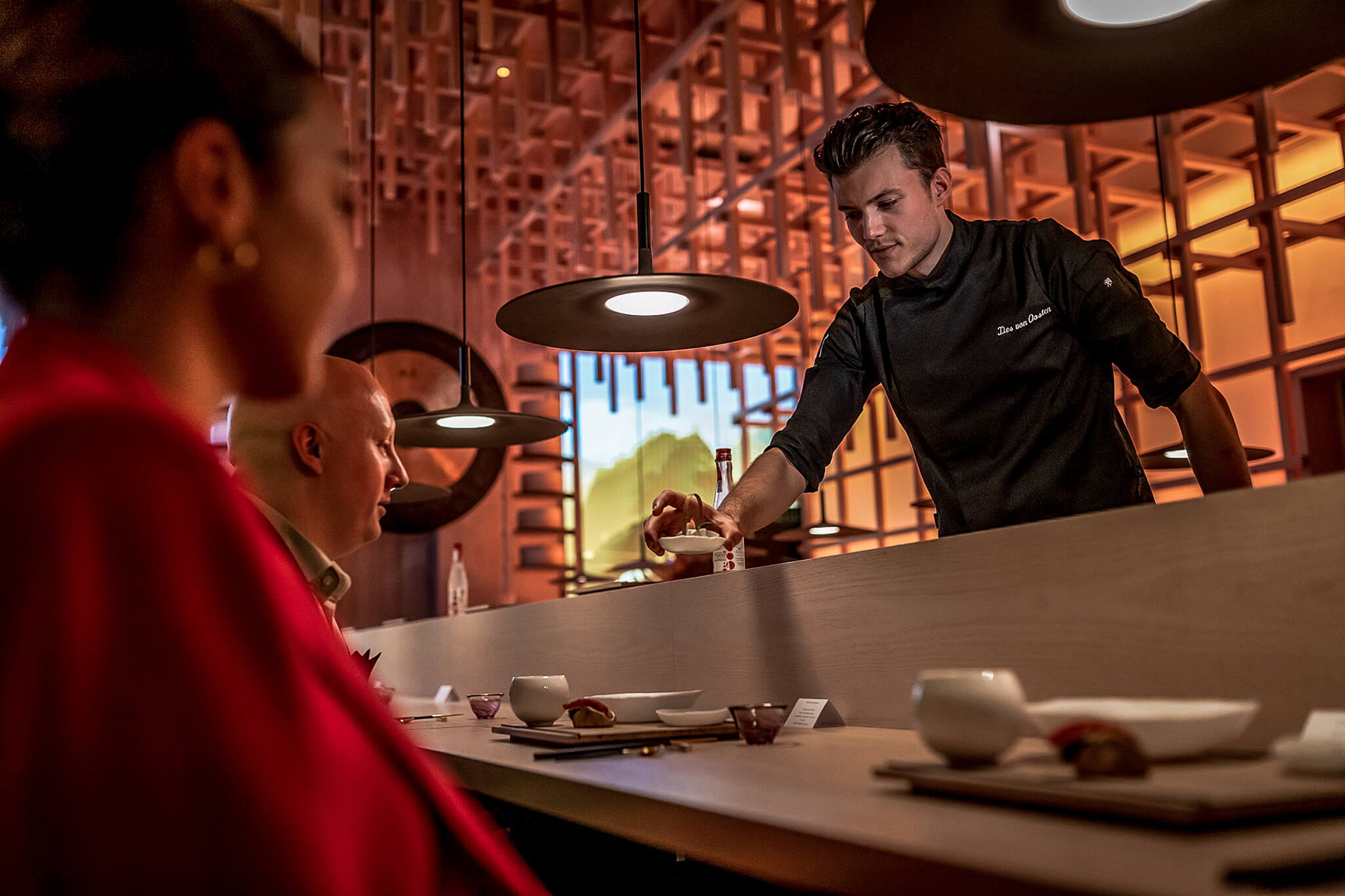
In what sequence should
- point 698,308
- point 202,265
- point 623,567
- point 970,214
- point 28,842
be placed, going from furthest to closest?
1. point 623,567
2. point 970,214
3. point 698,308
4. point 202,265
5. point 28,842

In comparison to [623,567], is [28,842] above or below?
below

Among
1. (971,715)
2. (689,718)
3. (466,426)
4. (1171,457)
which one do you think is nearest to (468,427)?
(466,426)

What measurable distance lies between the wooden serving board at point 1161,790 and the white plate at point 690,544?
0.86 meters

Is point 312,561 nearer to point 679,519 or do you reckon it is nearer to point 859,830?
point 679,519

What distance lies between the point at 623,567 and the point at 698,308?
5.76 meters

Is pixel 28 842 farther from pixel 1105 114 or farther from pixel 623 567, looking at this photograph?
pixel 623 567

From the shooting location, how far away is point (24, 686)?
0.56 meters

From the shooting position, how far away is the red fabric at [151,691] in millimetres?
562

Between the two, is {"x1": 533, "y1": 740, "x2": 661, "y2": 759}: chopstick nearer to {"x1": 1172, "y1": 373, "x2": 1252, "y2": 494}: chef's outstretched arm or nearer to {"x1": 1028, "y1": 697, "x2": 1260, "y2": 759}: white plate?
{"x1": 1028, "y1": 697, "x2": 1260, "y2": 759}: white plate

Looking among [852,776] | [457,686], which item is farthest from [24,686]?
[457,686]

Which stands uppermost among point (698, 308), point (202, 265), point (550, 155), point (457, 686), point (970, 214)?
A: point (550, 155)

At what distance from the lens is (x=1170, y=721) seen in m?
0.86

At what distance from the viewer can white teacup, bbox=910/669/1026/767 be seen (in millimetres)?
902

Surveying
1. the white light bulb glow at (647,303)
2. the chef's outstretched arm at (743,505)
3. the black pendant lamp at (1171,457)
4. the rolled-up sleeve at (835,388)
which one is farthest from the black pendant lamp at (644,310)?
the black pendant lamp at (1171,457)
